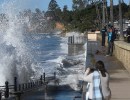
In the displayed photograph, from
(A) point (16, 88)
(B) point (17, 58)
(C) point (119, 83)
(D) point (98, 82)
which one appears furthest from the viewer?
(B) point (17, 58)

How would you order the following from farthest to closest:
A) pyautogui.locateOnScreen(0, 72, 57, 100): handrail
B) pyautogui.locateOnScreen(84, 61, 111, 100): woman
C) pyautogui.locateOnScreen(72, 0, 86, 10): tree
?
pyautogui.locateOnScreen(72, 0, 86, 10): tree → pyautogui.locateOnScreen(0, 72, 57, 100): handrail → pyautogui.locateOnScreen(84, 61, 111, 100): woman

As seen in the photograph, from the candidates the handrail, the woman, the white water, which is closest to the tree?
the white water

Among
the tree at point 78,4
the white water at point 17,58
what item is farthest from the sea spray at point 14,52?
the tree at point 78,4

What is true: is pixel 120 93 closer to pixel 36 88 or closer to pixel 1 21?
pixel 36 88

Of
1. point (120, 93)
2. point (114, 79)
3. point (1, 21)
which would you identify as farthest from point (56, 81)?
point (120, 93)

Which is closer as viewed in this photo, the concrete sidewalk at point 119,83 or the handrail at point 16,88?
the concrete sidewalk at point 119,83

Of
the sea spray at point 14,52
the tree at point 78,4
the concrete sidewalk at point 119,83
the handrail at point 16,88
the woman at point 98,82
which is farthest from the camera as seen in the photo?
the tree at point 78,4

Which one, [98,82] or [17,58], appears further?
[17,58]

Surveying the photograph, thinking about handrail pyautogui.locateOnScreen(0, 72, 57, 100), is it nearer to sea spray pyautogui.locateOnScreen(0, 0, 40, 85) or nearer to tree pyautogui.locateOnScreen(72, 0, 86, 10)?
sea spray pyautogui.locateOnScreen(0, 0, 40, 85)

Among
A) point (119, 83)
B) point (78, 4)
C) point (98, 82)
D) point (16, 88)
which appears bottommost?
point (16, 88)

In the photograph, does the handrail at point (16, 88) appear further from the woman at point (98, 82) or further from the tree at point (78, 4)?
the tree at point (78, 4)

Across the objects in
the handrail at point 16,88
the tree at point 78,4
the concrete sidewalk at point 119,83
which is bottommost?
the handrail at point 16,88

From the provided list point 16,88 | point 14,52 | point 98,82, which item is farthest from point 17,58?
point 98,82

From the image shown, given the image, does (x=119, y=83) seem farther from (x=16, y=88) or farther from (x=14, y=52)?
(x=14, y=52)
